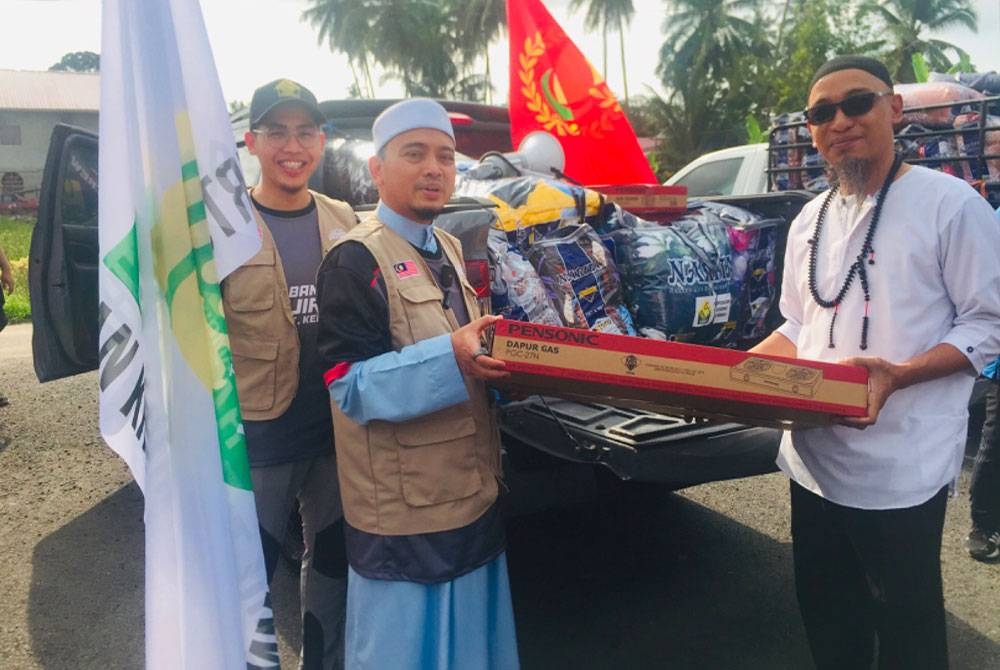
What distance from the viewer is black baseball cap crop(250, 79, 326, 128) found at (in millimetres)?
2381

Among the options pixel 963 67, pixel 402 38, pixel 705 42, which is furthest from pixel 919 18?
pixel 963 67

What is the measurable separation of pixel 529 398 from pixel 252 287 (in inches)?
34.0

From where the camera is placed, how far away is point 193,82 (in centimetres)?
168

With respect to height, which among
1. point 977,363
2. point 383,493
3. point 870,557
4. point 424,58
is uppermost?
point 424,58

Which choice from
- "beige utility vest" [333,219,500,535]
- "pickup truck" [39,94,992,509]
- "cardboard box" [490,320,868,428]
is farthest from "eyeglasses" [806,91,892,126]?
"beige utility vest" [333,219,500,535]

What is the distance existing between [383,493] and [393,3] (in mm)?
43462

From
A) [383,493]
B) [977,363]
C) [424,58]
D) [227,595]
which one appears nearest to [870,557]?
[977,363]

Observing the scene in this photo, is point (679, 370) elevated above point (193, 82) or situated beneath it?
situated beneath

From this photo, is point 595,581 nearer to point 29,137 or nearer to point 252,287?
point 252,287

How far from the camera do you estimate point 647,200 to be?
12.1ft

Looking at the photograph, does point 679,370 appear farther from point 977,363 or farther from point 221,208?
point 221,208

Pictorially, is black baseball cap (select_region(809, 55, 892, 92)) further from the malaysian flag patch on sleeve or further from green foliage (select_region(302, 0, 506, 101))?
green foliage (select_region(302, 0, 506, 101))

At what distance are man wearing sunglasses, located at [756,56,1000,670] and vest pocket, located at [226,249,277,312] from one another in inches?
55.2

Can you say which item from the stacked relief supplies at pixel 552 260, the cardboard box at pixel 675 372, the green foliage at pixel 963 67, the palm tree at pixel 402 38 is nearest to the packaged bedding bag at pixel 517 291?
the stacked relief supplies at pixel 552 260
